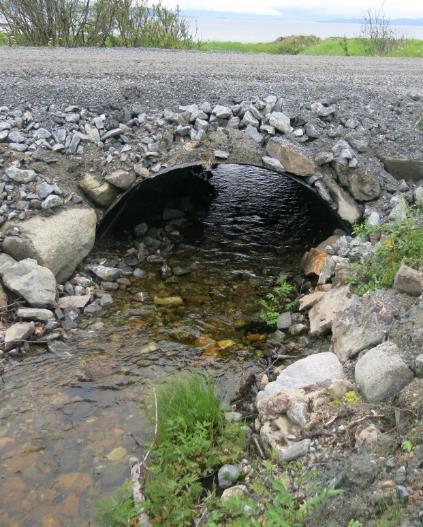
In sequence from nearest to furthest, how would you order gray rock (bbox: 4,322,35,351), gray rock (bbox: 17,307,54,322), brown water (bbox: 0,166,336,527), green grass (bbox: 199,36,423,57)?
1. brown water (bbox: 0,166,336,527)
2. gray rock (bbox: 4,322,35,351)
3. gray rock (bbox: 17,307,54,322)
4. green grass (bbox: 199,36,423,57)

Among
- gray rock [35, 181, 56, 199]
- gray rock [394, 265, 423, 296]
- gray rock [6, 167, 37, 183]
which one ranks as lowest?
gray rock [394, 265, 423, 296]

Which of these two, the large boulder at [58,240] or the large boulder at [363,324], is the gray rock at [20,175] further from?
the large boulder at [363,324]

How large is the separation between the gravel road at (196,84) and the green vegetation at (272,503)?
4683 millimetres

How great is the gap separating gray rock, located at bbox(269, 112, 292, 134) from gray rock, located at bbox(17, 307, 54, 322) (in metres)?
3.30

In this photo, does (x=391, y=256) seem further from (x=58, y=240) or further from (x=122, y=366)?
(x=58, y=240)

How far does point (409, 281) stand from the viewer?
188 inches

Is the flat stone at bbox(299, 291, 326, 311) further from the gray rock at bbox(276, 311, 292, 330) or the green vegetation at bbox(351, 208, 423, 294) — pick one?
the green vegetation at bbox(351, 208, 423, 294)

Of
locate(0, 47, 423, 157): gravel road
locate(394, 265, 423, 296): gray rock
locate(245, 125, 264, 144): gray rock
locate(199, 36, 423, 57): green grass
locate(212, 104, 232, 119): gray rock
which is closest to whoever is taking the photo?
locate(394, 265, 423, 296): gray rock

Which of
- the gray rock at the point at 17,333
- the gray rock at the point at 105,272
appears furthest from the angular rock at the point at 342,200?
the gray rock at the point at 17,333

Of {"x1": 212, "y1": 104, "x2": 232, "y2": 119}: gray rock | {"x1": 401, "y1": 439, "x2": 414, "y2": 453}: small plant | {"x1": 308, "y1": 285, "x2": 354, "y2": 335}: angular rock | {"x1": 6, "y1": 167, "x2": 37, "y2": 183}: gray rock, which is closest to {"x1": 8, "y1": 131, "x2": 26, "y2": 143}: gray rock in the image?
{"x1": 6, "y1": 167, "x2": 37, "y2": 183}: gray rock

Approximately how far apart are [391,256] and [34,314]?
335cm

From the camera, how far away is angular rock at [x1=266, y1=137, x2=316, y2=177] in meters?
6.70

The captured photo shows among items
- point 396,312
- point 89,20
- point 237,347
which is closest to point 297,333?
point 237,347

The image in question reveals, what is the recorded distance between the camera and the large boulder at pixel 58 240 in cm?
598
